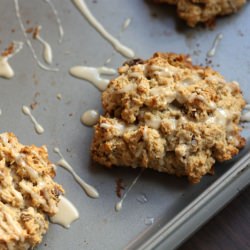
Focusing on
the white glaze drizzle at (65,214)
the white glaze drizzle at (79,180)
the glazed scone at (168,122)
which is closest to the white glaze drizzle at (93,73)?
the glazed scone at (168,122)

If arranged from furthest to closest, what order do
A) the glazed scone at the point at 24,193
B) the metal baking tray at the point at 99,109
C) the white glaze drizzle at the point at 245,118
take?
the white glaze drizzle at the point at 245,118, the metal baking tray at the point at 99,109, the glazed scone at the point at 24,193

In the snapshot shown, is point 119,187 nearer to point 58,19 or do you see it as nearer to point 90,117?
point 90,117

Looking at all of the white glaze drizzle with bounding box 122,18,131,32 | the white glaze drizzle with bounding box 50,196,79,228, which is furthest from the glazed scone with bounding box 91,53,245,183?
the white glaze drizzle with bounding box 122,18,131,32

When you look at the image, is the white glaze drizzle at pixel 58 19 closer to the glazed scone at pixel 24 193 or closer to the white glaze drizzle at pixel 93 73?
the white glaze drizzle at pixel 93 73

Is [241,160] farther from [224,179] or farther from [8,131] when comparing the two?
[8,131]

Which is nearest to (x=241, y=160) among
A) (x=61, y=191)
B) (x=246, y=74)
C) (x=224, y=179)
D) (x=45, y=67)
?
(x=224, y=179)

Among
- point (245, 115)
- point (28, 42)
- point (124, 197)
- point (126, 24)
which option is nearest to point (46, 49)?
point (28, 42)
